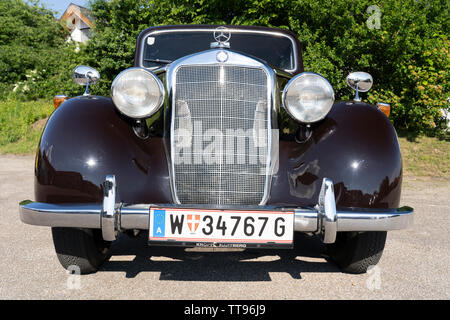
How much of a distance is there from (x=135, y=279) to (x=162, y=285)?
0.20 meters

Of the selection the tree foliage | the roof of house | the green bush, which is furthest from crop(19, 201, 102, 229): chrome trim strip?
the roof of house

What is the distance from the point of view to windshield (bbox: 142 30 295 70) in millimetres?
3512

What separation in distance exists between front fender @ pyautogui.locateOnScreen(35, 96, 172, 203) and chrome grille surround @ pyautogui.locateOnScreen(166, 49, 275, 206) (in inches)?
5.2

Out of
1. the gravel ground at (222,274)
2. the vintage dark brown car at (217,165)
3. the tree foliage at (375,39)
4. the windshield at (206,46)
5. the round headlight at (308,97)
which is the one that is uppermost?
the tree foliage at (375,39)

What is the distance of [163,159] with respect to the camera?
2346 mm

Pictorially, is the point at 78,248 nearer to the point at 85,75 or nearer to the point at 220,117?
the point at 220,117

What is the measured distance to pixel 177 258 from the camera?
2854 millimetres

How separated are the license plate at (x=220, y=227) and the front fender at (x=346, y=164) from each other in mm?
329

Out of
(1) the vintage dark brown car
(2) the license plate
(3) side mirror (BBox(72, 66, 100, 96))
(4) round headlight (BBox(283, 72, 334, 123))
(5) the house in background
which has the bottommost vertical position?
(2) the license plate

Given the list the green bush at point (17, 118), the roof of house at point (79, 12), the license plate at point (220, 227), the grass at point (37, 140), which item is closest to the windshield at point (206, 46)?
the license plate at point (220, 227)

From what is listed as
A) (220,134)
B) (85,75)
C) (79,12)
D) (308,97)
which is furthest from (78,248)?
(79,12)

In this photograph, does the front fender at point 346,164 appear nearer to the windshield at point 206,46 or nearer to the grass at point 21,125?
the windshield at point 206,46

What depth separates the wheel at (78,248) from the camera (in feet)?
7.63

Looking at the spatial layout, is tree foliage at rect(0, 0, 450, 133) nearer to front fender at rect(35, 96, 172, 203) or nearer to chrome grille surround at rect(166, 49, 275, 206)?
chrome grille surround at rect(166, 49, 275, 206)
